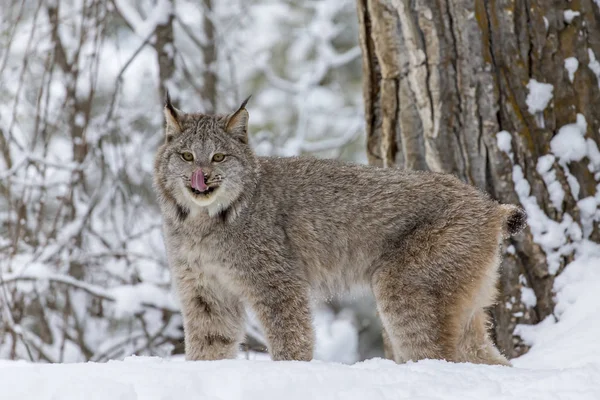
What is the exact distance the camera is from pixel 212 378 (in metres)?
3.19

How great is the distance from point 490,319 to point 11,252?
365 cm

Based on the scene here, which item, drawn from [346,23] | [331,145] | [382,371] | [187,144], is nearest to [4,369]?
[382,371]

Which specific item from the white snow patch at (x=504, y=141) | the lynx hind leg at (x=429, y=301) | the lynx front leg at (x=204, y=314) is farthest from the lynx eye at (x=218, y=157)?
the white snow patch at (x=504, y=141)

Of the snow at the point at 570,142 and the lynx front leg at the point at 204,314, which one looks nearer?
the lynx front leg at the point at 204,314

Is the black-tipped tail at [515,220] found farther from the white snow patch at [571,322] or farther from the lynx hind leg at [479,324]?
the white snow patch at [571,322]

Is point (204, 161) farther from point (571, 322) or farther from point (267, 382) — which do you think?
point (571, 322)

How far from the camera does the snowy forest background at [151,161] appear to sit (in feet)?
17.9

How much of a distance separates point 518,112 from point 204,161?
2090 mm

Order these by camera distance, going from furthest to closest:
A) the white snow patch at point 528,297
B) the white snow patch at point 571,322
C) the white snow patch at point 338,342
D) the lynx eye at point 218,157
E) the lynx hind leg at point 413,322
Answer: the white snow patch at point 338,342
the white snow patch at point 528,297
the lynx eye at point 218,157
the white snow patch at point 571,322
the lynx hind leg at point 413,322

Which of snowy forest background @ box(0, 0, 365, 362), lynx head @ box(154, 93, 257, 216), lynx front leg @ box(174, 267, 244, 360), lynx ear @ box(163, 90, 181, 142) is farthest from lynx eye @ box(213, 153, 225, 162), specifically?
snowy forest background @ box(0, 0, 365, 362)

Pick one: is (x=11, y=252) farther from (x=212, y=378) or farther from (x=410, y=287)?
(x=212, y=378)

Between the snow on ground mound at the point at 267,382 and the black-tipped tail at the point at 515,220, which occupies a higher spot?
the black-tipped tail at the point at 515,220

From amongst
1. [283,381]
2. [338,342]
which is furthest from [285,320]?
[338,342]

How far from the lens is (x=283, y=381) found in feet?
10.4
